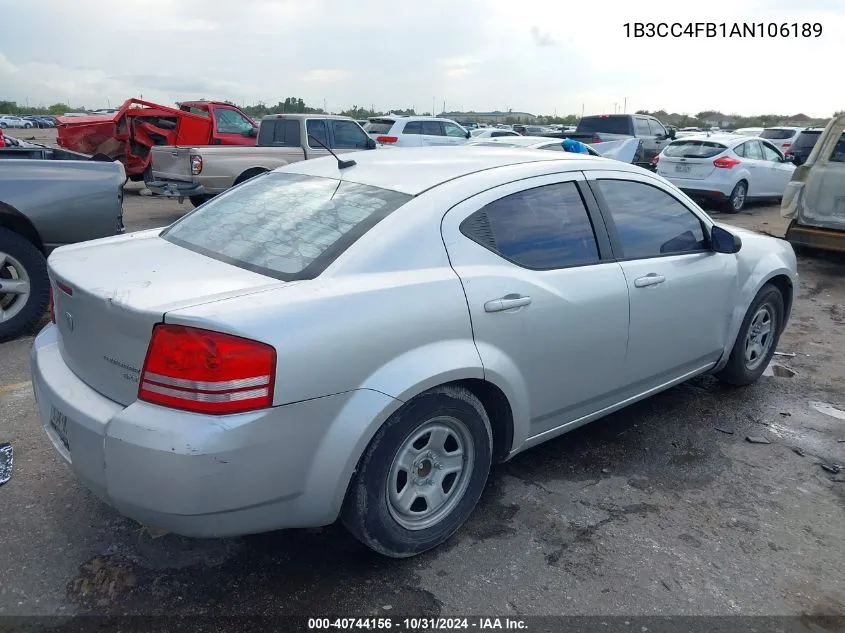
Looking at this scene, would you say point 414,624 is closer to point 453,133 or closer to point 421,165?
point 421,165

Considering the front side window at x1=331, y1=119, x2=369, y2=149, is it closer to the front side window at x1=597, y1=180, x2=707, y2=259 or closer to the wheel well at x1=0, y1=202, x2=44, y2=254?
the wheel well at x1=0, y1=202, x2=44, y2=254

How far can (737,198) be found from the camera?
13.7m

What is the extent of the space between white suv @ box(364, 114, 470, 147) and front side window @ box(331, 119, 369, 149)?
3952 mm

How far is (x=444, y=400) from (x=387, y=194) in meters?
0.93

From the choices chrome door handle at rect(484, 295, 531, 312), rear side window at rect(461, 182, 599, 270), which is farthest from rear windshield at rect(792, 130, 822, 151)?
chrome door handle at rect(484, 295, 531, 312)

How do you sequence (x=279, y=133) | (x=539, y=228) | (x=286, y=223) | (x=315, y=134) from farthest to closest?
(x=279, y=133)
(x=315, y=134)
(x=539, y=228)
(x=286, y=223)

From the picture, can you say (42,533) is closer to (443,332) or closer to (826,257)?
(443,332)

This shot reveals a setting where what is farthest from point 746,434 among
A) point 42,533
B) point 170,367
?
point 42,533

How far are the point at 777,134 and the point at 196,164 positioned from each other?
20.0m

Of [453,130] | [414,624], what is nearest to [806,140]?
[453,130]

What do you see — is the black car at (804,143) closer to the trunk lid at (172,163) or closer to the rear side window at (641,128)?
the rear side window at (641,128)

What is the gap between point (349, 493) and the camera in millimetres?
2625

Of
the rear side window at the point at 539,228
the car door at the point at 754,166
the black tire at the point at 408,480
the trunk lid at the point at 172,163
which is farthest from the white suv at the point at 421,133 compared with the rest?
the black tire at the point at 408,480

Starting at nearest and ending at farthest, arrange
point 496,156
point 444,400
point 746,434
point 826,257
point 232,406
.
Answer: point 232,406
point 444,400
point 496,156
point 746,434
point 826,257
